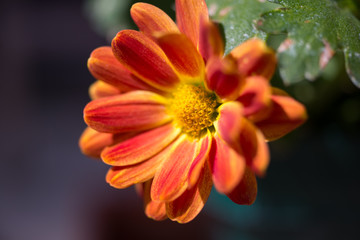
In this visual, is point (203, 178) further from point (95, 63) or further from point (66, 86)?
point (66, 86)

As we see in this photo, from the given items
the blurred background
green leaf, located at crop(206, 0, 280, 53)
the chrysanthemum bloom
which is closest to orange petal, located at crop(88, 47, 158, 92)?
the chrysanthemum bloom

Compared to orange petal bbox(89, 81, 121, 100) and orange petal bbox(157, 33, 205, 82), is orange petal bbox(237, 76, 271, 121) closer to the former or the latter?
orange petal bbox(157, 33, 205, 82)

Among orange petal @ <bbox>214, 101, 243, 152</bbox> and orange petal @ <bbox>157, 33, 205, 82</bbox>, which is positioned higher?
orange petal @ <bbox>157, 33, 205, 82</bbox>

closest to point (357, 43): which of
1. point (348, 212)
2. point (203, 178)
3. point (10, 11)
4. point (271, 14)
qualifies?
point (271, 14)

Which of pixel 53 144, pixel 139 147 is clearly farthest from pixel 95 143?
pixel 53 144

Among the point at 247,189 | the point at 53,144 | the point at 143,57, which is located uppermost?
the point at 143,57

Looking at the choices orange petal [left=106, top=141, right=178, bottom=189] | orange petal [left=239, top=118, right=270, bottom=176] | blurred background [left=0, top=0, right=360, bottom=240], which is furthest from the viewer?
blurred background [left=0, top=0, right=360, bottom=240]

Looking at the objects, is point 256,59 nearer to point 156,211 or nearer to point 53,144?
point 156,211
